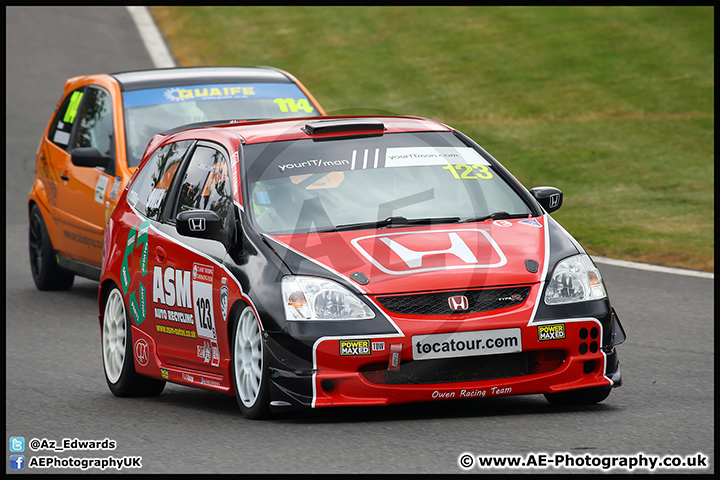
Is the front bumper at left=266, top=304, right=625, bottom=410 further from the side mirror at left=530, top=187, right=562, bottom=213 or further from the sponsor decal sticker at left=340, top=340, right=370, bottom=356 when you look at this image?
the side mirror at left=530, top=187, right=562, bottom=213

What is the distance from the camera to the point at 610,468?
546cm

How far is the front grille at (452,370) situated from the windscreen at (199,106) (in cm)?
582

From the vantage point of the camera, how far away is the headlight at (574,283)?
6738 millimetres

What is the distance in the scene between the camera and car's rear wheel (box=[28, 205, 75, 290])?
513 inches

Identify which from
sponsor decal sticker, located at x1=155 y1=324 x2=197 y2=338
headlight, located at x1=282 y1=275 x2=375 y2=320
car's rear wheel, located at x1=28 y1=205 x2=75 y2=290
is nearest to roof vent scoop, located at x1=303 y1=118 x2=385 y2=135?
sponsor decal sticker, located at x1=155 y1=324 x2=197 y2=338

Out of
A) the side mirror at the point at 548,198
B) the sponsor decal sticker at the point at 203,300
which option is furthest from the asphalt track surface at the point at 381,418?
the side mirror at the point at 548,198

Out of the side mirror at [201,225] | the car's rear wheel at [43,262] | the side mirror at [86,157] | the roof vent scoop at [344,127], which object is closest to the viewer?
the side mirror at [201,225]

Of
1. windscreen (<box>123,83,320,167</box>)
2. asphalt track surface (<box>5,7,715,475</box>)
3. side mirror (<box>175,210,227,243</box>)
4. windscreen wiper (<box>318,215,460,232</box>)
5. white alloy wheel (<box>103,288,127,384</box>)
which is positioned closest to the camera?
asphalt track surface (<box>5,7,715,475</box>)

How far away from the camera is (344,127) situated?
25.8ft

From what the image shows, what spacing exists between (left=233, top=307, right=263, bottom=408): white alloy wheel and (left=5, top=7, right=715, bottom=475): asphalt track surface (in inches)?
6.3

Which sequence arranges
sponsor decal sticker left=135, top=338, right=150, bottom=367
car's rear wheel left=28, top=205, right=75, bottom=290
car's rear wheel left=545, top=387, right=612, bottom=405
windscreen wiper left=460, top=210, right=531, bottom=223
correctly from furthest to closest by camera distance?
car's rear wheel left=28, top=205, right=75, bottom=290 → sponsor decal sticker left=135, top=338, right=150, bottom=367 → windscreen wiper left=460, top=210, right=531, bottom=223 → car's rear wheel left=545, top=387, right=612, bottom=405

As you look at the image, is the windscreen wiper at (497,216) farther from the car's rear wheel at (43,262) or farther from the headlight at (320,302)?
the car's rear wheel at (43,262)

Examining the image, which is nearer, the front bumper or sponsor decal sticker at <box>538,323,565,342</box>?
the front bumper

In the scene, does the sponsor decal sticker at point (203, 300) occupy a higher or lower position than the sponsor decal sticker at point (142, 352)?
higher
